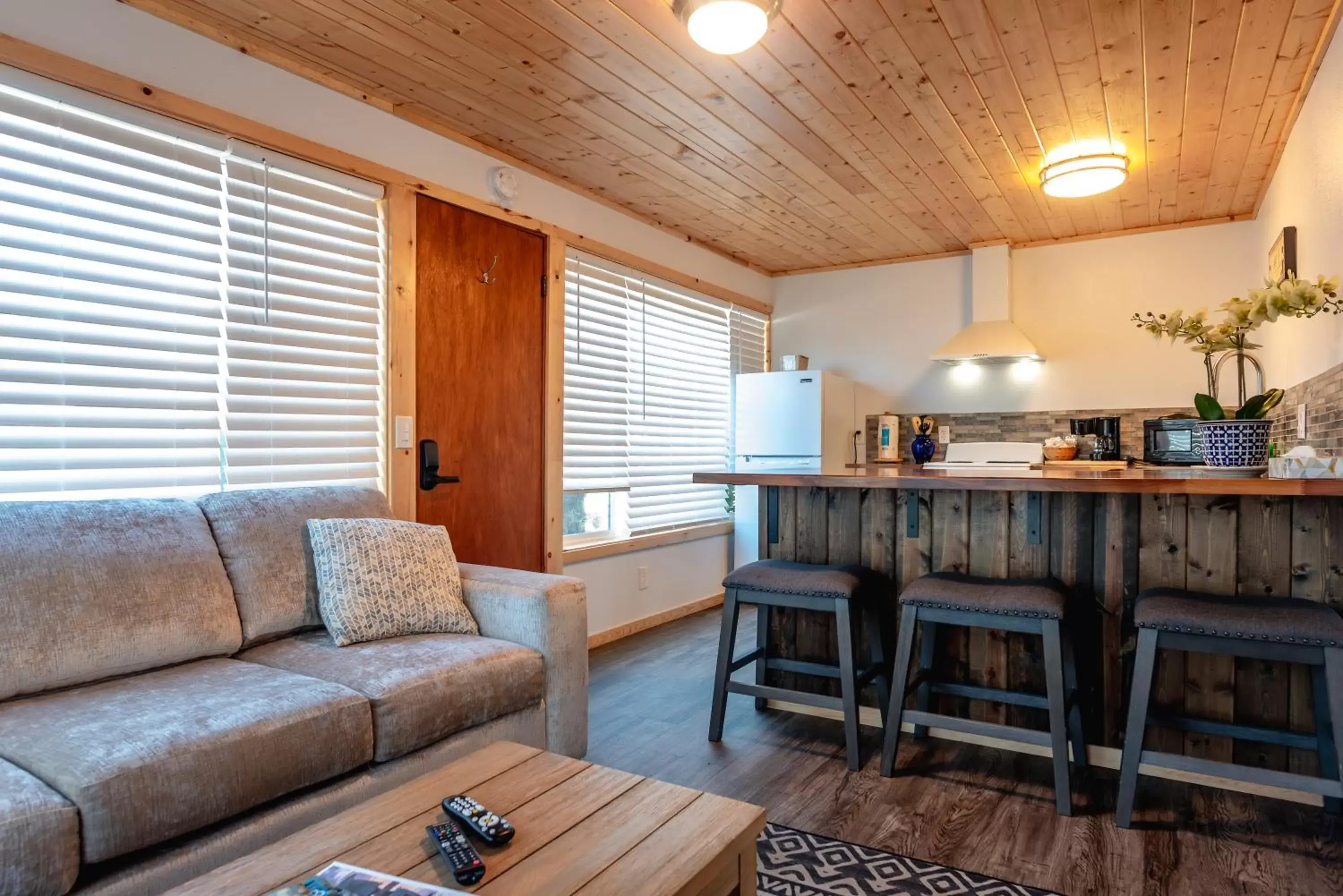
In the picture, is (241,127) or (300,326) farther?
(300,326)

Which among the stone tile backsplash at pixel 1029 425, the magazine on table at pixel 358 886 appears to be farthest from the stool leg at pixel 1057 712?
the stone tile backsplash at pixel 1029 425

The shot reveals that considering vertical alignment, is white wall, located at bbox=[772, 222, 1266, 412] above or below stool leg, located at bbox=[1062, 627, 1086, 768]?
above

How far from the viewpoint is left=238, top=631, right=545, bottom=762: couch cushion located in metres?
1.93

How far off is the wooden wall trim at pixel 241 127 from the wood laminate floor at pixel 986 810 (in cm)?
225

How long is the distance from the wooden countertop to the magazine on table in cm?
181

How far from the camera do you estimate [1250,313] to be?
2.33 meters

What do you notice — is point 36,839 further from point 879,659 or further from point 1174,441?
point 1174,441

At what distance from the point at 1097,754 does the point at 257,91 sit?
143 inches

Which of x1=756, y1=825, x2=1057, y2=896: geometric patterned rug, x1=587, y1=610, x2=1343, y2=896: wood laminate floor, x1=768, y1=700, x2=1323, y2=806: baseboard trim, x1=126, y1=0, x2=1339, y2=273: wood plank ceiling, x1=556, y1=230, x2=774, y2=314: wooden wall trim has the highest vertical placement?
x1=126, y1=0, x2=1339, y2=273: wood plank ceiling

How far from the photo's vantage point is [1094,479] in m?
2.28

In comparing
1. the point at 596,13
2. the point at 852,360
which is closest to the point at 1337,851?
the point at 596,13

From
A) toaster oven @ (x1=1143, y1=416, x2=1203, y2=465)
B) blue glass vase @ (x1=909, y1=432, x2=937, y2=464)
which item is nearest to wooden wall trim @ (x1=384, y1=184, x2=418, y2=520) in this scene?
blue glass vase @ (x1=909, y1=432, x2=937, y2=464)

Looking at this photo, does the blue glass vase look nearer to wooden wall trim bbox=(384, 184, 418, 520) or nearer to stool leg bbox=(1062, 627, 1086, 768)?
stool leg bbox=(1062, 627, 1086, 768)

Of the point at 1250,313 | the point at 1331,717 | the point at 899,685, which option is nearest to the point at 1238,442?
the point at 1250,313
